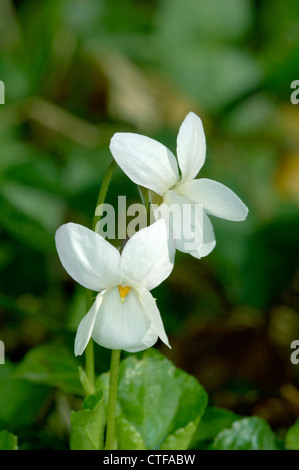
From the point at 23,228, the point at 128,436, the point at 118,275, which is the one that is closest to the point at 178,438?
the point at 128,436

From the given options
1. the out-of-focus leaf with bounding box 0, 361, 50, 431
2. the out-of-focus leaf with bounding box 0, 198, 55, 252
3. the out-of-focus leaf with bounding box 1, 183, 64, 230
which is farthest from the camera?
the out-of-focus leaf with bounding box 1, 183, 64, 230

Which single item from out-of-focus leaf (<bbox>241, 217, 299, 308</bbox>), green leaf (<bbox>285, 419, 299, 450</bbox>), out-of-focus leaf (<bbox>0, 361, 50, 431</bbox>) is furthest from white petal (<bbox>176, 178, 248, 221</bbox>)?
out-of-focus leaf (<bbox>241, 217, 299, 308</bbox>)

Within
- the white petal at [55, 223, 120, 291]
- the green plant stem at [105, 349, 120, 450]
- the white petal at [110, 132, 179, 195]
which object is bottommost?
the green plant stem at [105, 349, 120, 450]

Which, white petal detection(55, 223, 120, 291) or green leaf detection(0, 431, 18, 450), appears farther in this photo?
green leaf detection(0, 431, 18, 450)

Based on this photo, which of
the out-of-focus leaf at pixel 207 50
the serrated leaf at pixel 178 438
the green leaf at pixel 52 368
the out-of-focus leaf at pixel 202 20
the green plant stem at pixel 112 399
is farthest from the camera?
the out-of-focus leaf at pixel 202 20

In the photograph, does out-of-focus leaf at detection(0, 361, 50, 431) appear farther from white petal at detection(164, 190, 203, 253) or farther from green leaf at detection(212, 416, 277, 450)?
white petal at detection(164, 190, 203, 253)

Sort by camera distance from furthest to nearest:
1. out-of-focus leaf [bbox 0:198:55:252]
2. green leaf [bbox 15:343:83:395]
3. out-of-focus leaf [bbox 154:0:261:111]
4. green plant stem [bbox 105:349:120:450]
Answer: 1. out-of-focus leaf [bbox 154:0:261:111]
2. out-of-focus leaf [bbox 0:198:55:252]
3. green leaf [bbox 15:343:83:395]
4. green plant stem [bbox 105:349:120:450]

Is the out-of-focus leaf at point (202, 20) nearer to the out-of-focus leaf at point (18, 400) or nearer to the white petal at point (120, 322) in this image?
the out-of-focus leaf at point (18, 400)

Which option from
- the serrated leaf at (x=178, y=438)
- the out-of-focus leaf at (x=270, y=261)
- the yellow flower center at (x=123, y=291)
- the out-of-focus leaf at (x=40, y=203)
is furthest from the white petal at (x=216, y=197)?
the out-of-focus leaf at (x=40, y=203)
